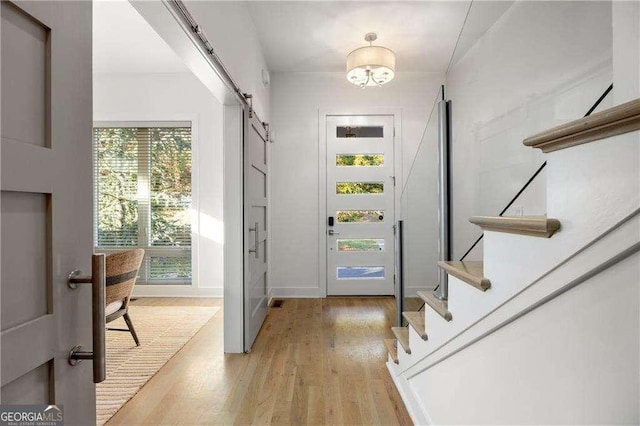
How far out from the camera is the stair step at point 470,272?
1110mm

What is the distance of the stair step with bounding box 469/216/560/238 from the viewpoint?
0.81 metres

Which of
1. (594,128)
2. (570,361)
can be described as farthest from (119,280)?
(594,128)

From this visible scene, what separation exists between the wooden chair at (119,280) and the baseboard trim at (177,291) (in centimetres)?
157

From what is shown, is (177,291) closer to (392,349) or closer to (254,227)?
(254,227)

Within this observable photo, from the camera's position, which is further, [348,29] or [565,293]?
[348,29]

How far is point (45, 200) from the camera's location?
614 millimetres

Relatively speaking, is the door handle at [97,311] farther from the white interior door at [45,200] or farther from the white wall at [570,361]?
the white wall at [570,361]

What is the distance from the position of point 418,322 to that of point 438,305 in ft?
1.34

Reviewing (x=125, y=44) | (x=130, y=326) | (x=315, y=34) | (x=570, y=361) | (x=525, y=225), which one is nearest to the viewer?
(x=570, y=361)

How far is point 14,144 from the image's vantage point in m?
0.54

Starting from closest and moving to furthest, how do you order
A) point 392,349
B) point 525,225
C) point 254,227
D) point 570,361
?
point 570,361
point 525,225
point 392,349
point 254,227

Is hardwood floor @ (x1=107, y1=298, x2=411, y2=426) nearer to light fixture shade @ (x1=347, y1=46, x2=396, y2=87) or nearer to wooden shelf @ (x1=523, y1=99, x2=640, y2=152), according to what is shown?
wooden shelf @ (x1=523, y1=99, x2=640, y2=152)

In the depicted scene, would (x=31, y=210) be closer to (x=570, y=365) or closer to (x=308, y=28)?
(x=570, y=365)

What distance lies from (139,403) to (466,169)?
85.3 inches
